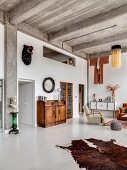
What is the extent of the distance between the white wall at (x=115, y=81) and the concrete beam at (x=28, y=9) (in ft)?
21.0

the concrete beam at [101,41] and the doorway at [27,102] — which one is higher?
the concrete beam at [101,41]

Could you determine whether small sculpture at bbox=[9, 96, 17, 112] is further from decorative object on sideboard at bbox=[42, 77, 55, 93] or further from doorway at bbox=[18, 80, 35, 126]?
decorative object on sideboard at bbox=[42, 77, 55, 93]

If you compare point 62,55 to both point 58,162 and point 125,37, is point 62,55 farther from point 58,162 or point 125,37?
point 58,162

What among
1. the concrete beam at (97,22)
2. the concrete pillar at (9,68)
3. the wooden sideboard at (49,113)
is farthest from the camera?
the wooden sideboard at (49,113)

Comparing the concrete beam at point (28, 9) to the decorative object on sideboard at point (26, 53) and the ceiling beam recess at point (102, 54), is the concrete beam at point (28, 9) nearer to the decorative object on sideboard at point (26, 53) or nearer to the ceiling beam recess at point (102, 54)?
the decorative object on sideboard at point (26, 53)

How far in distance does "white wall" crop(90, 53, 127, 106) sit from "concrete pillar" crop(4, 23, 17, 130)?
6.23 m

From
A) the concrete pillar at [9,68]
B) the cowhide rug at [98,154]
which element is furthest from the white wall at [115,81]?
the concrete pillar at [9,68]

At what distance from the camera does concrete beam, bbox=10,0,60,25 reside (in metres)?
4.81

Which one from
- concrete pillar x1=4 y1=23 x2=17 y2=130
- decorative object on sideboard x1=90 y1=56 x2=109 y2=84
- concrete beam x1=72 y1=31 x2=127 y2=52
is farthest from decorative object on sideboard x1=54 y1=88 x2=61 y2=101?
decorative object on sideboard x1=90 y1=56 x2=109 y2=84

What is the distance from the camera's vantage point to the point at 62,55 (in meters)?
8.95

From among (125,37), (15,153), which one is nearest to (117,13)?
(125,37)

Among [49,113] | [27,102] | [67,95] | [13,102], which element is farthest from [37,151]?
[67,95]

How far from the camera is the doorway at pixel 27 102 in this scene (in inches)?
278

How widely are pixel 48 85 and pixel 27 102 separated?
1238 mm
